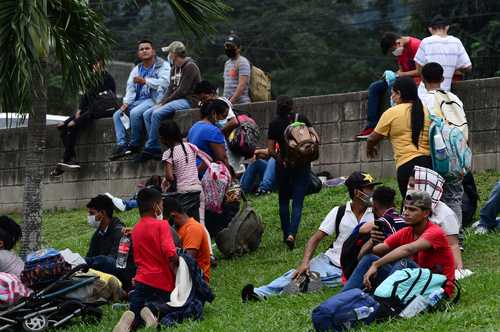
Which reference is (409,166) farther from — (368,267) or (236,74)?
(236,74)

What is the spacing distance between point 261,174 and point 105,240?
427 cm

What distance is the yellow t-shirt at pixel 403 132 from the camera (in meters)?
11.9

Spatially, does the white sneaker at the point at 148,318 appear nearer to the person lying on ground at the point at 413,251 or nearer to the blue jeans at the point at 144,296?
the blue jeans at the point at 144,296

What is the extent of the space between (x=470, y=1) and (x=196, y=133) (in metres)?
18.6

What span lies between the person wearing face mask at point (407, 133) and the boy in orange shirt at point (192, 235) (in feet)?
5.85

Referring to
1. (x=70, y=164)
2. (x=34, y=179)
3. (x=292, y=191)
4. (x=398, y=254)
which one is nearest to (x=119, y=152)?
(x=70, y=164)

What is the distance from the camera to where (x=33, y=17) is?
1202cm

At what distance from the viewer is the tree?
12195 mm

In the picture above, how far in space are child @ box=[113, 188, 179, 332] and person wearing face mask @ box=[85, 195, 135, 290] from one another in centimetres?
140

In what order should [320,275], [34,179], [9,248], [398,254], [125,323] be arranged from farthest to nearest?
[34,179]
[9,248]
[320,275]
[125,323]
[398,254]

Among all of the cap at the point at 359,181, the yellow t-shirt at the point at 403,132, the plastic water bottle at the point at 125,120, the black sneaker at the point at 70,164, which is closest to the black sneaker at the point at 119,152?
the plastic water bottle at the point at 125,120

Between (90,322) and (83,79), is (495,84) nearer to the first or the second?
(83,79)

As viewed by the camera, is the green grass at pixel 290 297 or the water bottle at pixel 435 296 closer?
the green grass at pixel 290 297

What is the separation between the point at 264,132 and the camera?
17234 millimetres
